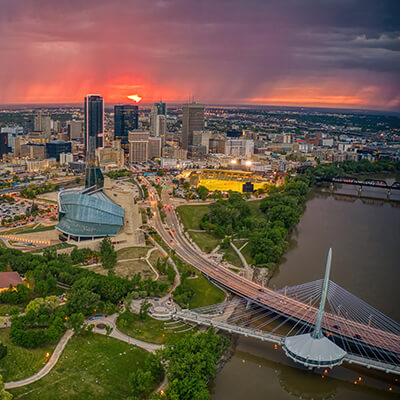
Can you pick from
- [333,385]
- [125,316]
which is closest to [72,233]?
[125,316]

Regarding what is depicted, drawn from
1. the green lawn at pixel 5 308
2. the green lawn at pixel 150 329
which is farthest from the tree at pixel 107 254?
the green lawn at pixel 150 329

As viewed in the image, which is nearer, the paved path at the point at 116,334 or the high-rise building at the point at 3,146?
the paved path at the point at 116,334

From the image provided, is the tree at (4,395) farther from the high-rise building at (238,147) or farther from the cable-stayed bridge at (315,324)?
the high-rise building at (238,147)

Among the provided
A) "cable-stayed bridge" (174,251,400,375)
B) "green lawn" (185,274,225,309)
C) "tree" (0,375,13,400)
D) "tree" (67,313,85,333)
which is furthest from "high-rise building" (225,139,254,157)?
"tree" (0,375,13,400)

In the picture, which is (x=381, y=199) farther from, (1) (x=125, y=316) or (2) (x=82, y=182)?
(1) (x=125, y=316)

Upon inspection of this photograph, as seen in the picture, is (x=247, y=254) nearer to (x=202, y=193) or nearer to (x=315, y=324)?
(x=315, y=324)

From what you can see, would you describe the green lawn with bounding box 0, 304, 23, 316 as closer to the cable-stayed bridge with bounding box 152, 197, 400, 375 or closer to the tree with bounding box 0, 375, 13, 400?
the tree with bounding box 0, 375, 13, 400

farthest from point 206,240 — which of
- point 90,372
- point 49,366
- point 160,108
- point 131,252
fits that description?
point 160,108
